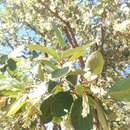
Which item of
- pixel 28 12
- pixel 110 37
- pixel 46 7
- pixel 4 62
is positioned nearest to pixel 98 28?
pixel 110 37

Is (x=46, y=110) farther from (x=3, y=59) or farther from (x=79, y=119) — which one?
(x=3, y=59)

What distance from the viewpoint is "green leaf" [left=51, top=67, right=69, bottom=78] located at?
40.8 inches

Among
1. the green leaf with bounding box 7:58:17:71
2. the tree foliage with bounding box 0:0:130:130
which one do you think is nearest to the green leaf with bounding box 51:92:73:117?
the tree foliage with bounding box 0:0:130:130

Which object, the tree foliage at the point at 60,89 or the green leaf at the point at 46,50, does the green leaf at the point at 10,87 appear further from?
the green leaf at the point at 46,50

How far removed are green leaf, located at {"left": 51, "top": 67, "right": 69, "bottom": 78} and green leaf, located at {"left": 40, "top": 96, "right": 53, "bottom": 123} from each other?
0.22 feet

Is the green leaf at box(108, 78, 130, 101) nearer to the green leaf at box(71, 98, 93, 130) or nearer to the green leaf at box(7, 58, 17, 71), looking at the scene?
the green leaf at box(71, 98, 93, 130)

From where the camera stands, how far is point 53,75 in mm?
1055

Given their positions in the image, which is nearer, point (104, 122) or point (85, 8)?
point (104, 122)

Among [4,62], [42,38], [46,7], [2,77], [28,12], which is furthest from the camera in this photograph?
[42,38]

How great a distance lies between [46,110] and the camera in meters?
1.13

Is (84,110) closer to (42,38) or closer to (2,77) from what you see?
(2,77)

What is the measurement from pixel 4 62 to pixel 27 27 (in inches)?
439

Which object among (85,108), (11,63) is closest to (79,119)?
(85,108)

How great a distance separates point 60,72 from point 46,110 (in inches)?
5.4
